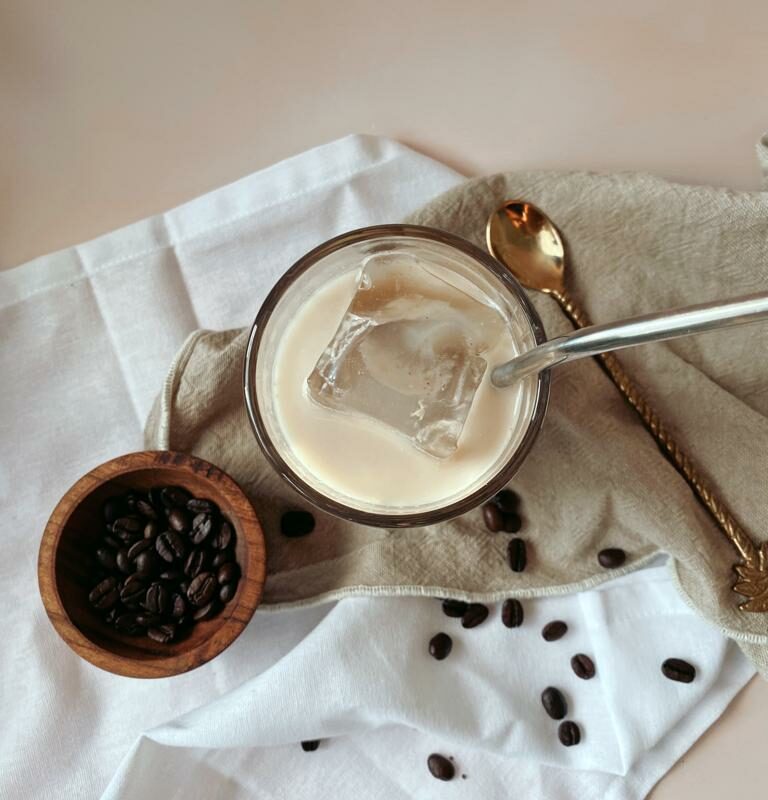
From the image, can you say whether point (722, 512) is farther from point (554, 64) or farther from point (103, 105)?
point (103, 105)

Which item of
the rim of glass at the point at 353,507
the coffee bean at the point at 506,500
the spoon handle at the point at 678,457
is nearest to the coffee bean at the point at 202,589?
the rim of glass at the point at 353,507

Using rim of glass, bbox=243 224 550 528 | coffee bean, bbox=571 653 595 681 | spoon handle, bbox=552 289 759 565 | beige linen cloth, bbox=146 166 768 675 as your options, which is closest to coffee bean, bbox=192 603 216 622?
beige linen cloth, bbox=146 166 768 675

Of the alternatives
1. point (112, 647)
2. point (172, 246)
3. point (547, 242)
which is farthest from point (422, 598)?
point (172, 246)

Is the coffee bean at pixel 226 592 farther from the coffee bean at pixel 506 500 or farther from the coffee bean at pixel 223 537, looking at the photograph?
the coffee bean at pixel 506 500

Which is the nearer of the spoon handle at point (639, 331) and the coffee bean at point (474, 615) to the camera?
the spoon handle at point (639, 331)

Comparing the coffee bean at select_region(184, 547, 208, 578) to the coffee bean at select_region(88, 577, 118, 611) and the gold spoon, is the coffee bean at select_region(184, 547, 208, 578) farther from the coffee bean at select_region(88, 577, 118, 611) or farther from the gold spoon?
the gold spoon

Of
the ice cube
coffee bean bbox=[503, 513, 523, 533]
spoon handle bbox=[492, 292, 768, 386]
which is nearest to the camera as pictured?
spoon handle bbox=[492, 292, 768, 386]
